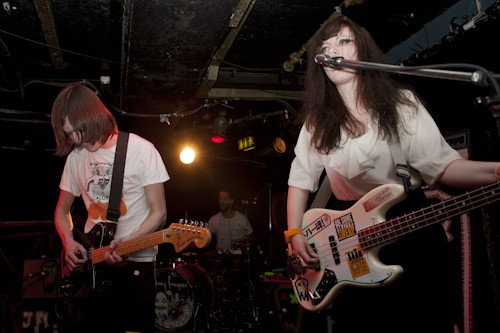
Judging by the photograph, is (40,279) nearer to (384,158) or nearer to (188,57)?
(188,57)

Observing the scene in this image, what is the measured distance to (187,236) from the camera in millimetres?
3338

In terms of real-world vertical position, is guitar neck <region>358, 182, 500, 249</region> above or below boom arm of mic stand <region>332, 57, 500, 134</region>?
below

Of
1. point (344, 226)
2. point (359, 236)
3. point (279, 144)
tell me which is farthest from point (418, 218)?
point (279, 144)

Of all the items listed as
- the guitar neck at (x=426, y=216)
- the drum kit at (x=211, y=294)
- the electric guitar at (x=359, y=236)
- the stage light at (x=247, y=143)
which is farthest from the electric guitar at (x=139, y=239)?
the stage light at (x=247, y=143)

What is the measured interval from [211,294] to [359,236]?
608 centimetres

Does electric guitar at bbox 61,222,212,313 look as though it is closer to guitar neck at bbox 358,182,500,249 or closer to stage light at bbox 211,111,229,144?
guitar neck at bbox 358,182,500,249

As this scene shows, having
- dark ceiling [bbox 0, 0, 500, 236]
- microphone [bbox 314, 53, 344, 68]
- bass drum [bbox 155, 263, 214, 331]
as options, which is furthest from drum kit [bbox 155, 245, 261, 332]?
microphone [bbox 314, 53, 344, 68]

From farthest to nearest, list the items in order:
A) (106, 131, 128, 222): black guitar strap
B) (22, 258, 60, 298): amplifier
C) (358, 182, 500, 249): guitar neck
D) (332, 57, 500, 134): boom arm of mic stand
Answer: (22, 258, 60, 298): amplifier → (106, 131, 128, 222): black guitar strap → (358, 182, 500, 249): guitar neck → (332, 57, 500, 134): boom arm of mic stand

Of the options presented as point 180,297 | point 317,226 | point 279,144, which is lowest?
point 180,297

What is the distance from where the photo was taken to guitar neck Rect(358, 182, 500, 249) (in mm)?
1680

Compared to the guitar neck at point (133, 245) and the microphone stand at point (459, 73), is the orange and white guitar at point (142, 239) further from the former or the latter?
the microphone stand at point (459, 73)

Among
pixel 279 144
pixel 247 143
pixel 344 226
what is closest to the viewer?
pixel 344 226

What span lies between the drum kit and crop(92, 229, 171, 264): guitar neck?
477 centimetres

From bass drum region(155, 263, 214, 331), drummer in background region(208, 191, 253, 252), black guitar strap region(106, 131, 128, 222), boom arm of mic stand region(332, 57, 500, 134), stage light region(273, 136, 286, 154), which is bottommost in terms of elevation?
bass drum region(155, 263, 214, 331)
